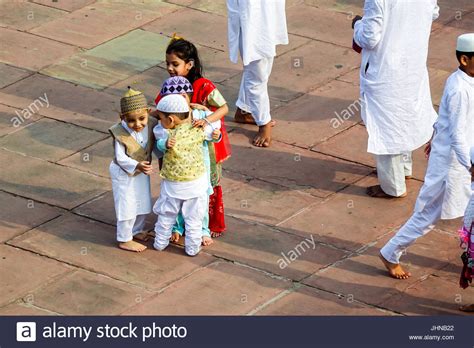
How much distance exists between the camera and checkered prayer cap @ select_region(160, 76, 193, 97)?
392 inches

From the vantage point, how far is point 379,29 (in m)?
10.6

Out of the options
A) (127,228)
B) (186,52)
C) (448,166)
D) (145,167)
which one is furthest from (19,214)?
(448,166)

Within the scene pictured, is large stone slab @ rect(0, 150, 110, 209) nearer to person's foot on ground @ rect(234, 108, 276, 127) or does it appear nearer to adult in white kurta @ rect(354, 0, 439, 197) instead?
person's foot on ground @ rect(234, 108, 276, 127)

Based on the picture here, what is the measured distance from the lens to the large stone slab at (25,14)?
1450 cm

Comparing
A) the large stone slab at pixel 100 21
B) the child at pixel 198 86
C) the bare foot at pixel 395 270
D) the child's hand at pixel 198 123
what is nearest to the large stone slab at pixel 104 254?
the child at pixel 198 86

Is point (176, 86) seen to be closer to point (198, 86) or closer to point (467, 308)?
point (198, 86)

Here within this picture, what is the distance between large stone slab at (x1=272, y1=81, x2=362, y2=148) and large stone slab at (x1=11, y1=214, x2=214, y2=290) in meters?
2.29

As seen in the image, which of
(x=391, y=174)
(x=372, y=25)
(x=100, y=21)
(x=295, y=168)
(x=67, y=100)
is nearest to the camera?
(x=372, y=25)

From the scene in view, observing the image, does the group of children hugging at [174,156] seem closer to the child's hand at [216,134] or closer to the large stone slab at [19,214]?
the child's hand at [216,134]

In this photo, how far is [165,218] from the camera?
400 inches

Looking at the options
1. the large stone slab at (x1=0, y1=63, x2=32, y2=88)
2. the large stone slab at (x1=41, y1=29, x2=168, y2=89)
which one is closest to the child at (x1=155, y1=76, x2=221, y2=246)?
the large stone slab at (x1=41, y1=29, x2=168, y2=89)

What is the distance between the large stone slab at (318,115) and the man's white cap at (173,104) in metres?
2.43

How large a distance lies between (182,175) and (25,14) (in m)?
5.52

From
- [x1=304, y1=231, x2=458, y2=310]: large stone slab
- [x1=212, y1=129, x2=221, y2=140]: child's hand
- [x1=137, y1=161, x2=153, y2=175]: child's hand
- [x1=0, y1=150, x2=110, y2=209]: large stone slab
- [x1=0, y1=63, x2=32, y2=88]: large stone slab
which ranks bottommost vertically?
[x1=304, y1=231, x2=458, y2=310]: large stone slab
